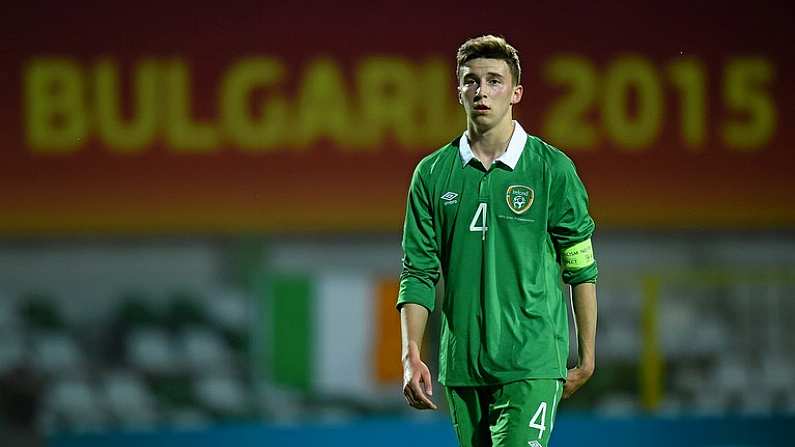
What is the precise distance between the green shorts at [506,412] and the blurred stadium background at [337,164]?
4679 mm

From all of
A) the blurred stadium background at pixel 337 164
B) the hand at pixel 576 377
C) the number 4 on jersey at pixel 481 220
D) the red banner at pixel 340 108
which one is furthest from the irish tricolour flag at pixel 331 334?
the number 4 on jersey at pixel 481 220

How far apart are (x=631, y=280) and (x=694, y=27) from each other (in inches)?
54.0

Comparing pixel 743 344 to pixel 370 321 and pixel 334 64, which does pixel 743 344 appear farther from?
pixel 334 64

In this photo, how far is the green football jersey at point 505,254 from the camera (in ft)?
9.22

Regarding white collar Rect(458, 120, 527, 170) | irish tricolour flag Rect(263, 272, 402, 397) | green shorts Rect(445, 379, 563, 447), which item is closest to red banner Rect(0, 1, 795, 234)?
irish tricolour flag Rect(263, 272, 402, 397)

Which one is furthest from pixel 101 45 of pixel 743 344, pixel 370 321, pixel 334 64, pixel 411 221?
pixel 411 221

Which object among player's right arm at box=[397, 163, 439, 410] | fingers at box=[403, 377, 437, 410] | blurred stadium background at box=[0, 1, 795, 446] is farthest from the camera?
blurred stadium background at box=[0, 1, 795, 446]

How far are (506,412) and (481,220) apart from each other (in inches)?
14.4

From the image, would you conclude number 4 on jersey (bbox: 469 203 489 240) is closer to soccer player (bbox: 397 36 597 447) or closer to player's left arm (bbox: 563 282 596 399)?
soccer player (bbox: 397 36 597 447)

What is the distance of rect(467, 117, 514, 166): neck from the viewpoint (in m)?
2.85

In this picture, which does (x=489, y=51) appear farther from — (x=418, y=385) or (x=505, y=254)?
(x=418, y=385)

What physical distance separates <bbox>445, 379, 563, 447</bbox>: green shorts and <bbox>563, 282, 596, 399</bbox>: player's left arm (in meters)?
0.06

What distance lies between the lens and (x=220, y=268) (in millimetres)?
8062

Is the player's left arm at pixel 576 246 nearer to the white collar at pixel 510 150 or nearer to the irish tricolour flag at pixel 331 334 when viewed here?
the white collar at pixel 510 150
